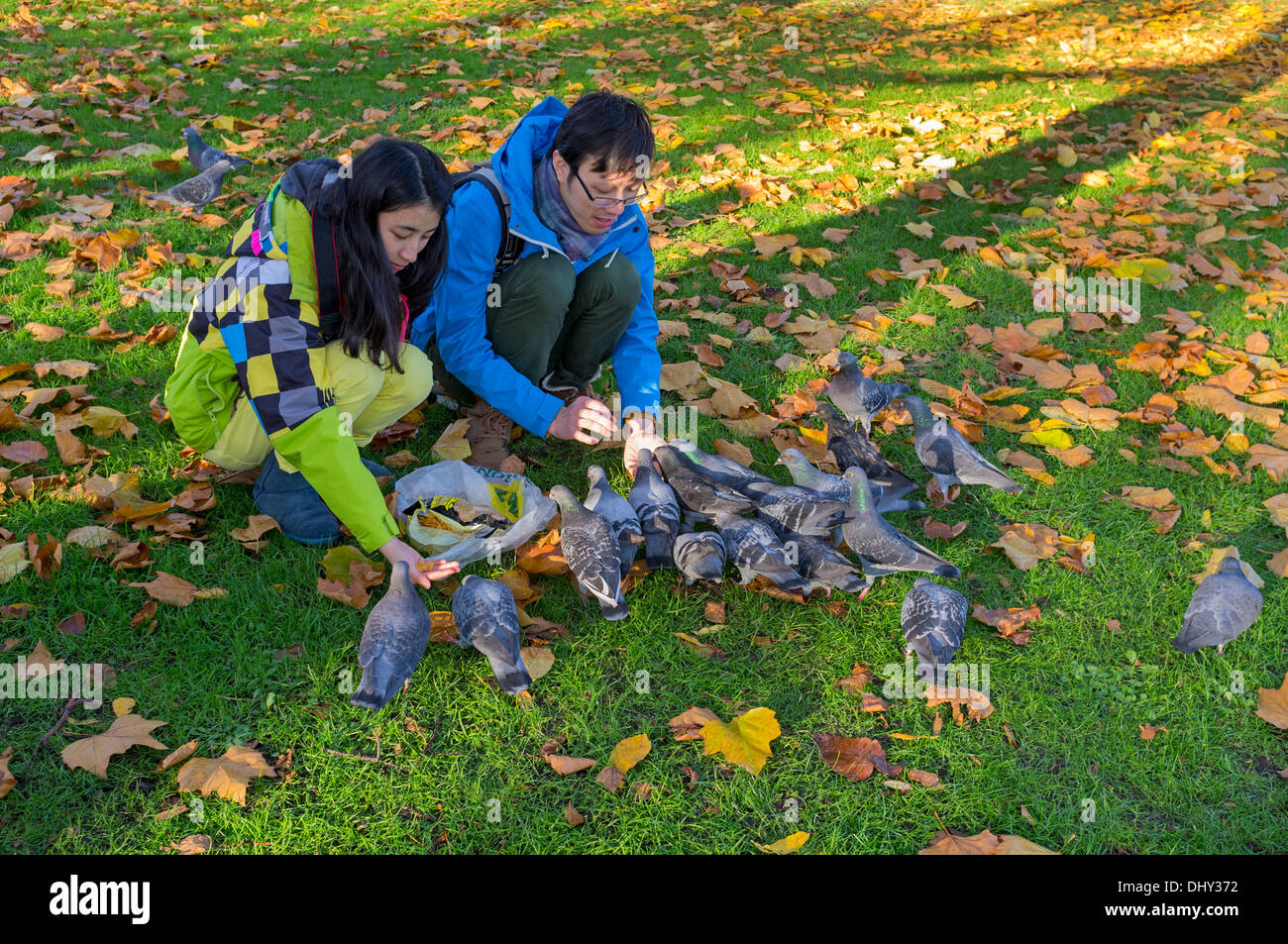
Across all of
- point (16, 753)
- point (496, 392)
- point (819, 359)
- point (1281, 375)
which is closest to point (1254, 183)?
point (1281, 375)

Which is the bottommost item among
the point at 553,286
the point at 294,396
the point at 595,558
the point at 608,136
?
the point at 595,558

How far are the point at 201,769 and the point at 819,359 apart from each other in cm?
352

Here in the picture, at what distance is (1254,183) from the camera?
7176 mm

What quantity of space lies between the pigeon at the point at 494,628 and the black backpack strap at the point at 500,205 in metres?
1.45

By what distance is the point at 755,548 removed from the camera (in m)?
3.31

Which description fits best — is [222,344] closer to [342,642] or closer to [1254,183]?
[342,642]

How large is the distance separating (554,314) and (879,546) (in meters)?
1.67

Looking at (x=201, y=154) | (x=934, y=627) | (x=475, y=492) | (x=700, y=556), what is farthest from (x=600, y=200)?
(x=201, y=154)

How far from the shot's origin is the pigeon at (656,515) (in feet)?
11.3

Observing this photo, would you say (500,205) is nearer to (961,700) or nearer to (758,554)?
(758,554)

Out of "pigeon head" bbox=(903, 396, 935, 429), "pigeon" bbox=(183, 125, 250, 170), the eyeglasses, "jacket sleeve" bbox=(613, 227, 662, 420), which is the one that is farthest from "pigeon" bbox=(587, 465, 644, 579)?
"pigeon" bbox=(183, 125, 250, 170)

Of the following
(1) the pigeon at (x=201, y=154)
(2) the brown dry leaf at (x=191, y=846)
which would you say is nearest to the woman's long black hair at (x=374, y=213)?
Result: (2) the brown dry leaf at (x=191, y=846)

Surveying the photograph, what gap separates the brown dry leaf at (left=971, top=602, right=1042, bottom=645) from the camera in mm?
3328

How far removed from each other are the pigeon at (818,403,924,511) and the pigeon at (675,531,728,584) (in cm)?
82
